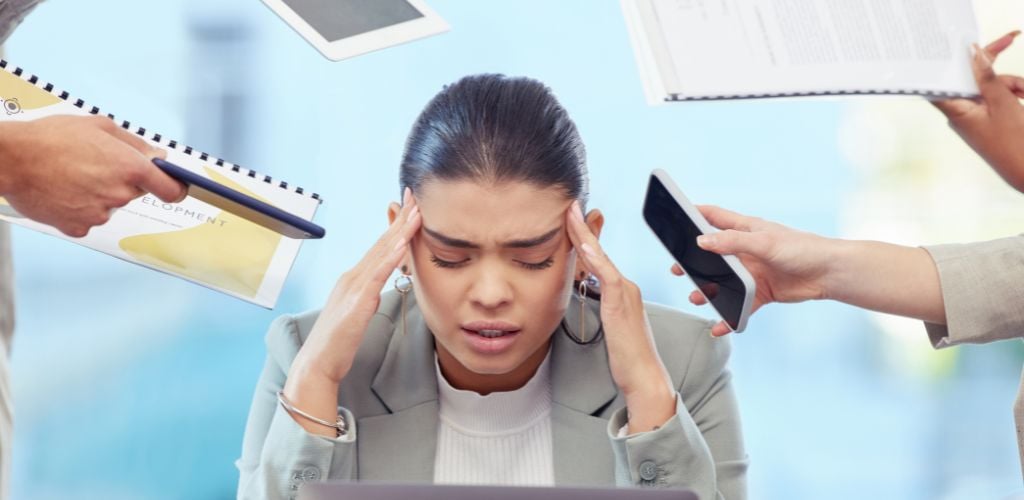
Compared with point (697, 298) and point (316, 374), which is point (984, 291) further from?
point (316, 374)

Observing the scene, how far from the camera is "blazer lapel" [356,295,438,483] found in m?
1.65

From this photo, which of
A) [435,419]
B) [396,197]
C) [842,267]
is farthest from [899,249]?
[396,197]

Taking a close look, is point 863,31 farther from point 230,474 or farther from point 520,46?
point 230,474

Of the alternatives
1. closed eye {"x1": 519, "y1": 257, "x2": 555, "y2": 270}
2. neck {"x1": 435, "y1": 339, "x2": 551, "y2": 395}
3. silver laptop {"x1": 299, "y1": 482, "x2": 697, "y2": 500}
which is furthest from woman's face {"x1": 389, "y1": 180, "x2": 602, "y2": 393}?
silver laptop {"x1": 299, "y1": 482, "x2": 697, "y2": 500}

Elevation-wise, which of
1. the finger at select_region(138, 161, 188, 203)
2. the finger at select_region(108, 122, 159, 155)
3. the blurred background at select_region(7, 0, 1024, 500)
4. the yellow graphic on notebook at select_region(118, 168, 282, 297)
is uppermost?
the finger at select_region(108, 122, 159, 155)

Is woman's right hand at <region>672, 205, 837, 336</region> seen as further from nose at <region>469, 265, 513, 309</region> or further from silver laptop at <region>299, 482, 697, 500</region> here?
silver laptop at <region>299, 482, 697, 500</region>

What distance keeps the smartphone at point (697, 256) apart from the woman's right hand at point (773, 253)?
32 millimetres

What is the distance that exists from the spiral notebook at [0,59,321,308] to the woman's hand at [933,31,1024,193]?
0.93 metres

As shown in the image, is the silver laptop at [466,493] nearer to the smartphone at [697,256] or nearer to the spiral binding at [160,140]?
the smartphone at [697,256]

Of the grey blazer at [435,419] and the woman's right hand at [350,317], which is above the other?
the woman's right hand at [350,317]

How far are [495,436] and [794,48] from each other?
29.3 inches

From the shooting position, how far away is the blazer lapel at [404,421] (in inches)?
65.0

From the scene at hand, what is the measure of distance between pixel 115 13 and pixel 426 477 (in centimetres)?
165

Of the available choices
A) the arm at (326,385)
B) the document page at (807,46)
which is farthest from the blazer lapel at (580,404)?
the document page at (807,46)
